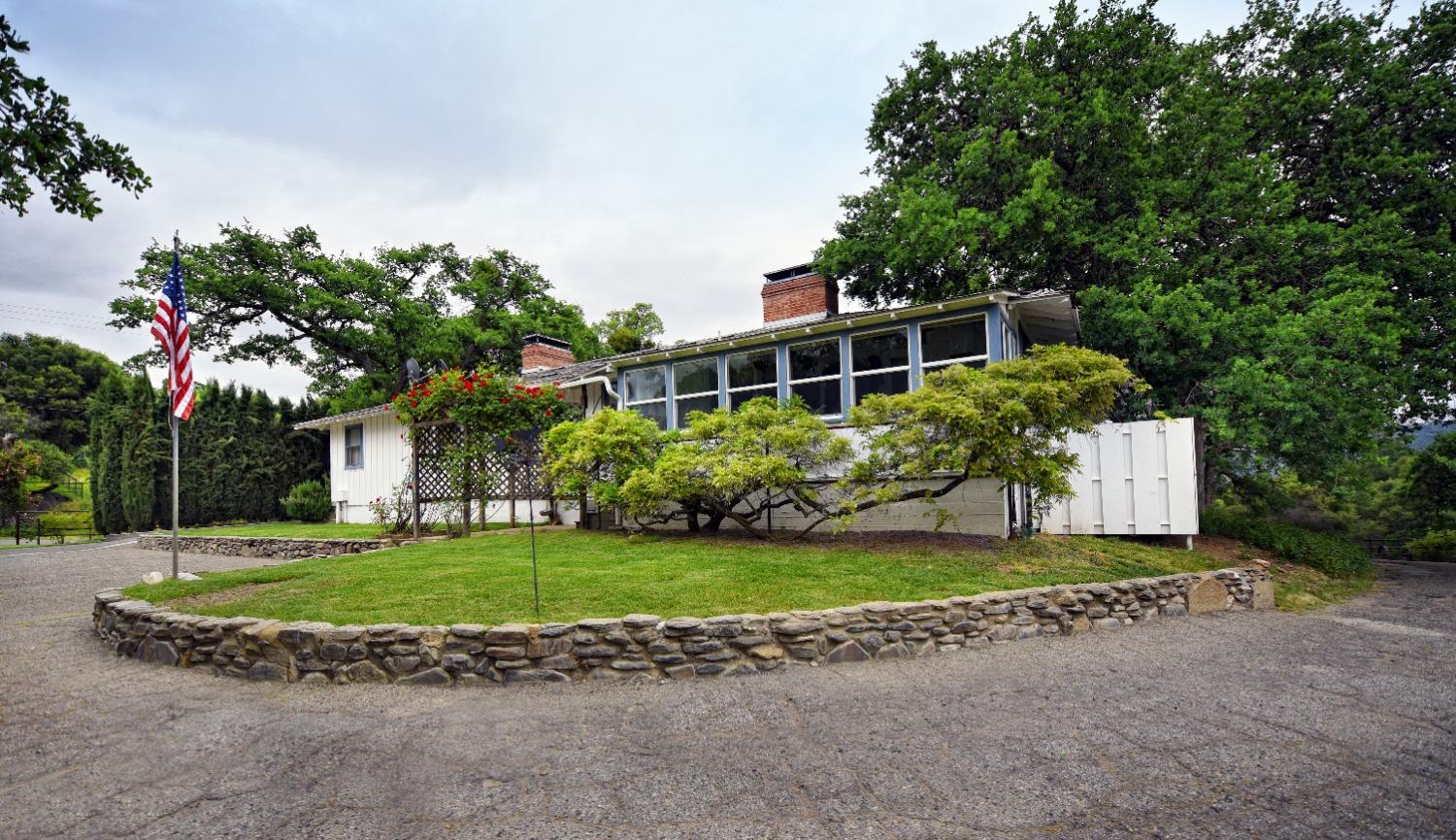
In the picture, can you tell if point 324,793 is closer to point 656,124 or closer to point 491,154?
point 656,124

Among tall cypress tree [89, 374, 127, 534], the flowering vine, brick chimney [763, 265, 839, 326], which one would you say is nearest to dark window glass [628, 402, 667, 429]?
the flowering vine

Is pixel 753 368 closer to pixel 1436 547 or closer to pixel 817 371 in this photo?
pixel 817 371

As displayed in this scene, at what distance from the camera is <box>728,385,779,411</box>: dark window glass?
11.4m

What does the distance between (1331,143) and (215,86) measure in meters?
22.0

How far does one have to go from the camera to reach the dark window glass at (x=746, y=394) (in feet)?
37.3

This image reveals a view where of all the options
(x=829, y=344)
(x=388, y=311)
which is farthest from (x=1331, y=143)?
(x=388, y=311)

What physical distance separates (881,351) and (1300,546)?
747cm

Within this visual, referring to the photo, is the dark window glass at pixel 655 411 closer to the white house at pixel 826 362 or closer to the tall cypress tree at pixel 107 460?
the white house at pixel 826 362

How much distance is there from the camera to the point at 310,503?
1766 cm

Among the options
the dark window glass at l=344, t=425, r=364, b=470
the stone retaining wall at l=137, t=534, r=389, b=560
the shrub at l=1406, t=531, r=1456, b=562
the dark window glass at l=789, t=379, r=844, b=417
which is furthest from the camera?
the dark window glass at l=344, t=425, r=364, b=470

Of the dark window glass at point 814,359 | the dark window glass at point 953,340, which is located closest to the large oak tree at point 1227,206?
the dark window glass at point 953,340

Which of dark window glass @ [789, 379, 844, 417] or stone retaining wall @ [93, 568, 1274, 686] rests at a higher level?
dark window glass @ [789, 379, 844, 417]

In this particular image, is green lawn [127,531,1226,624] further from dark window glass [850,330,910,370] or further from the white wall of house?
the white wall of house

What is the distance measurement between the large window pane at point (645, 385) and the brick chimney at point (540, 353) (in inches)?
199
